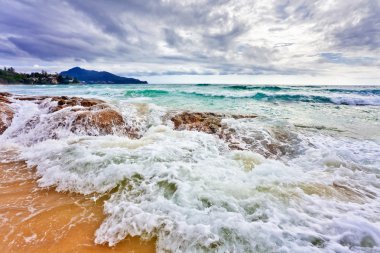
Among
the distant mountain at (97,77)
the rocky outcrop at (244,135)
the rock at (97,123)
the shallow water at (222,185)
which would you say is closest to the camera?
the shallow water at (222,185)

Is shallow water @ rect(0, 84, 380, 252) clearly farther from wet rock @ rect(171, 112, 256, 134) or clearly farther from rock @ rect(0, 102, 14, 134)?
wet rock @ rect(171, 112, 256, 134)

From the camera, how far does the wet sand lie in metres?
2.44

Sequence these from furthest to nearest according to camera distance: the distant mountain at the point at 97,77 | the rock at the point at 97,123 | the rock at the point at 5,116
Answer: the distant mountain at the point at 97,77
the rock at the point at 5,116
the rock at the point at 97,123

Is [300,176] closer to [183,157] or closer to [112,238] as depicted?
[183,157]

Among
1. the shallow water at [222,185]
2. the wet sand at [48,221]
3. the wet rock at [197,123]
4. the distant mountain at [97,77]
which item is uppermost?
the distant mountain at [97,77]

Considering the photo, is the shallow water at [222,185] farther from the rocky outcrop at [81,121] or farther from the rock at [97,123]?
the rock at [97,123]

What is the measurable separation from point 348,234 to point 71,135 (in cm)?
642

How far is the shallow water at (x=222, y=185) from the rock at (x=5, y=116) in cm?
42

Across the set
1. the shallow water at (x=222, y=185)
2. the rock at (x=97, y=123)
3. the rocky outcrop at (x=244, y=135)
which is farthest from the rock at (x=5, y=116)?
the rocky outcrop at (x=244, y=135)

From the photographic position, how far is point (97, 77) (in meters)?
146

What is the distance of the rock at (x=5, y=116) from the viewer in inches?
274

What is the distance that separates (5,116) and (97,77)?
152 meters

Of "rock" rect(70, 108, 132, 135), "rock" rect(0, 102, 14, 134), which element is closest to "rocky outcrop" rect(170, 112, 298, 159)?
"rock" rect(70, 108, 132, 135)

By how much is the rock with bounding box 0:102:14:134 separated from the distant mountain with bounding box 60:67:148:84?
12129 cm
